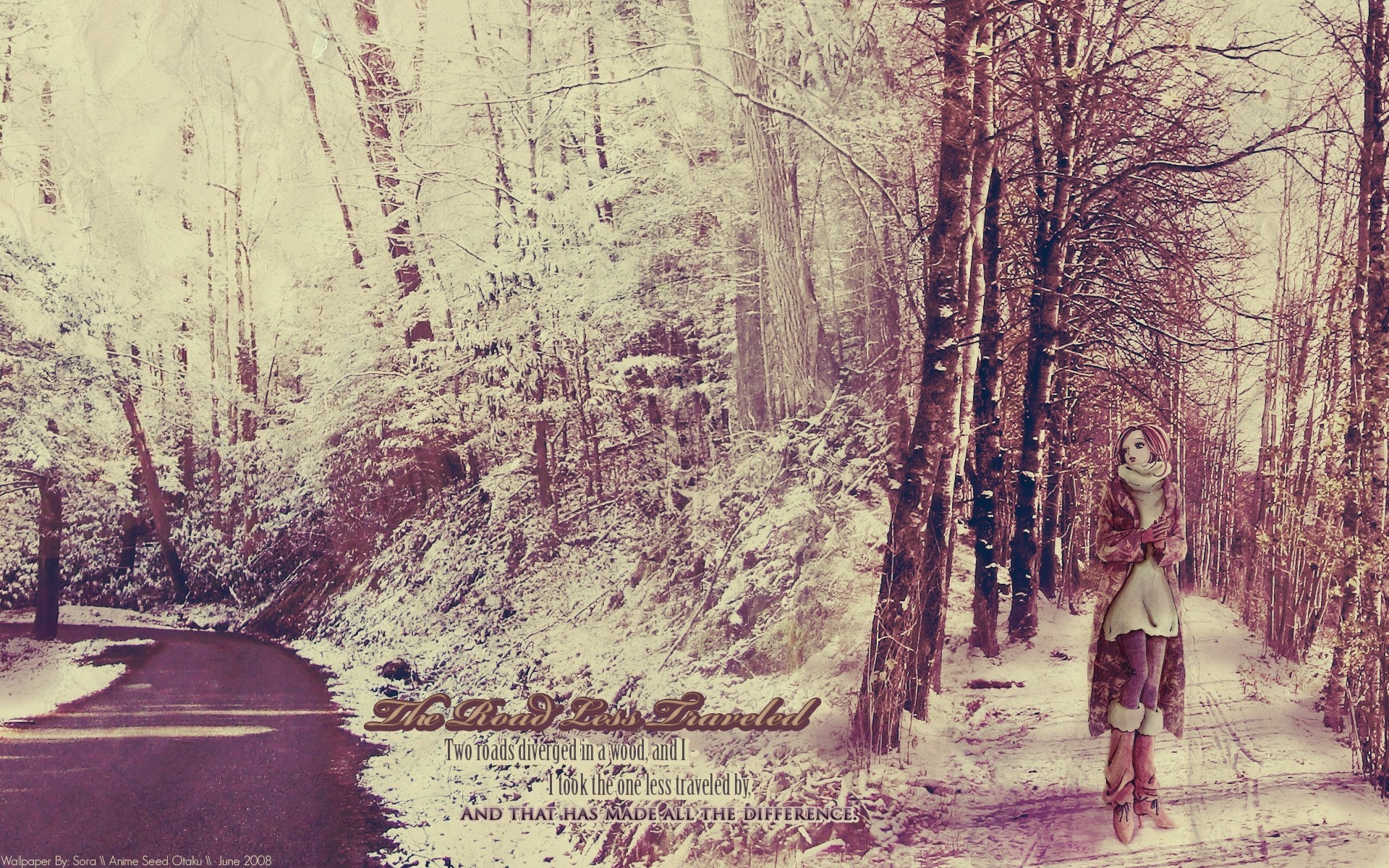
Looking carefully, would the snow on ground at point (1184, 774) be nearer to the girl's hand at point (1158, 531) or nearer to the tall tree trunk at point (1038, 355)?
the tall tree trunk at point (1038, 355)

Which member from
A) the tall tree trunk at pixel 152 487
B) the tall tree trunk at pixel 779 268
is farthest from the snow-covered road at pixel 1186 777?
the tall tree trunk at pixel 152 487

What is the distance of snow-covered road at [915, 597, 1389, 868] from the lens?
4117 mm

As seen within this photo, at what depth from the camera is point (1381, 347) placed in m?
4.50

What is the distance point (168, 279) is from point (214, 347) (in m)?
0.64

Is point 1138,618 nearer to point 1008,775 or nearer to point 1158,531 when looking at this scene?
point 1158,531

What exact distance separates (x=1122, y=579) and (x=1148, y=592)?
13cm

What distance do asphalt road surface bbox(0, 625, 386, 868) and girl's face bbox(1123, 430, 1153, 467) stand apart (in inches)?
193

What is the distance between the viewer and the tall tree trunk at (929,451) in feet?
15.9

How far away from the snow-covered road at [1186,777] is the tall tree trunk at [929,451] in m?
0.45

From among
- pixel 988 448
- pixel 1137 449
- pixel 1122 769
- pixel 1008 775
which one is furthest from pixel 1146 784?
pixel 988 448

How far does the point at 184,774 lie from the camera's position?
4945mm

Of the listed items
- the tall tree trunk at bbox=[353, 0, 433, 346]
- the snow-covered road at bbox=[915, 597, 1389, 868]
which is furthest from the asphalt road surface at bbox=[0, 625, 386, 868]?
the snow-covered road at bbox=[915, 597, 1389, 868]

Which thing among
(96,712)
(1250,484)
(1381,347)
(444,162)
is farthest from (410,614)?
(1381,347)

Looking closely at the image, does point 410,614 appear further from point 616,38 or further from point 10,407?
point 616,38
